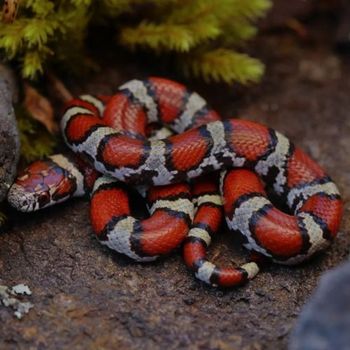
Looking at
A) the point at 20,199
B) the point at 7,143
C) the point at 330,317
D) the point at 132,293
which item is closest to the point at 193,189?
the point at 132,293

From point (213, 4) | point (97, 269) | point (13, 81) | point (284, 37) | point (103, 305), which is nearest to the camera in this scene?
point (103, 305)

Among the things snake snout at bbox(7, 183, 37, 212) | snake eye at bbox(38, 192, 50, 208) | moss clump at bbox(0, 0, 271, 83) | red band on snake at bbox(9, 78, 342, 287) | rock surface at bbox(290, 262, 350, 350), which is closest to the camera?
rock surface at bbox(290, 262, 350, 350)

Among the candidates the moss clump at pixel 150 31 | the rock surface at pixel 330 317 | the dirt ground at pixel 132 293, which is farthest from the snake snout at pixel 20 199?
the rock surface at pixel 330 317

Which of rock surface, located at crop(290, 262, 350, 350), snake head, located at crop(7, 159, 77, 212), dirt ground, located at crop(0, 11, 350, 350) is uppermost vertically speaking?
rock surface, located at crop(290, 262, 350, 350)

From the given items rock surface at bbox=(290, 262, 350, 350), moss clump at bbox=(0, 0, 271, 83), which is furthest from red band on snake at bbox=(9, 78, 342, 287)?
rock surface at bbox=(290, 262, 350, 350)

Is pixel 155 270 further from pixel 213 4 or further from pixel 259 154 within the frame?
pixel 213 4

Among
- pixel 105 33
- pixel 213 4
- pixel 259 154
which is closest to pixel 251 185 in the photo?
pixel 259 154

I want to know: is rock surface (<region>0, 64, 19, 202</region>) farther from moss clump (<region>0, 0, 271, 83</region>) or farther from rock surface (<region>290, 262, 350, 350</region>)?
rock surface (<region>290, 262, 350, 350</region>)

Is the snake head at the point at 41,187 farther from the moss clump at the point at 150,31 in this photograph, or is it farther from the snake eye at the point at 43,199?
the moss clump at the point at 150,31
